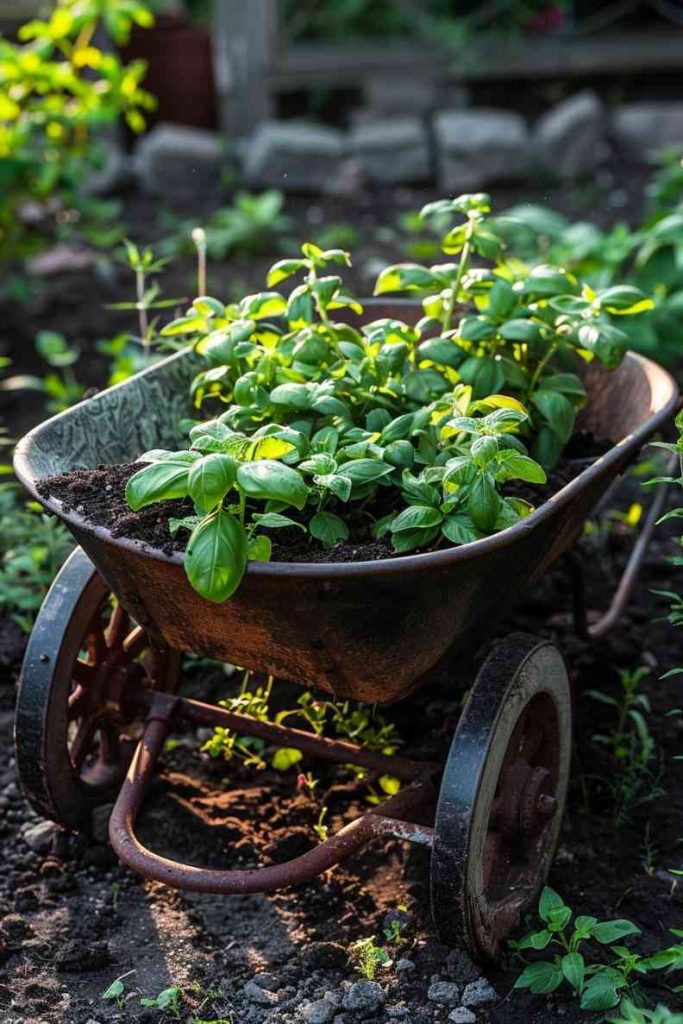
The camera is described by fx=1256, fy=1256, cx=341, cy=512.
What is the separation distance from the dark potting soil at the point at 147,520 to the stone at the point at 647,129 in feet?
17.8

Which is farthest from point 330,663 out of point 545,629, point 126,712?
point 545,629

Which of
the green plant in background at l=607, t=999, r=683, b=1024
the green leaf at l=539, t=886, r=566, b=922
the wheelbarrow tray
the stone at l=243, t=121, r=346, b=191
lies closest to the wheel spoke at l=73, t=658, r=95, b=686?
the wheelbarrow tray

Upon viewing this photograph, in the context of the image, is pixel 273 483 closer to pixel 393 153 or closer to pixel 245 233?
pixel 245 233

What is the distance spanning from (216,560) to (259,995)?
0.86 meters

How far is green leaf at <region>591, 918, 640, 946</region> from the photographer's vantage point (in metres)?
2.16

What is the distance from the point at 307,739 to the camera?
2.44m

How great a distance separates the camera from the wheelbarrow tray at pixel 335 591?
6.30 feet

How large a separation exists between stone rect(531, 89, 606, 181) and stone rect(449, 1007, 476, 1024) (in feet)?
17.6

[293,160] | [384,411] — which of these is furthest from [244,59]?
[384,411]

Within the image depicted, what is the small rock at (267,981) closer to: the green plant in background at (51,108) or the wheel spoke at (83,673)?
the wheel spoke at (83,673)

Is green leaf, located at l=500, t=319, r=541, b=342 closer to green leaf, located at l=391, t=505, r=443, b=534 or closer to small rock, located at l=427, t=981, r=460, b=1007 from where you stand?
green leaf, located at l=391, t=505, r=443, b=534

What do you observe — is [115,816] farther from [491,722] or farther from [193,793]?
[491,722]

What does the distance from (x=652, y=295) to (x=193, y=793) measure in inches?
89.3

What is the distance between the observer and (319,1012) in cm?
216
